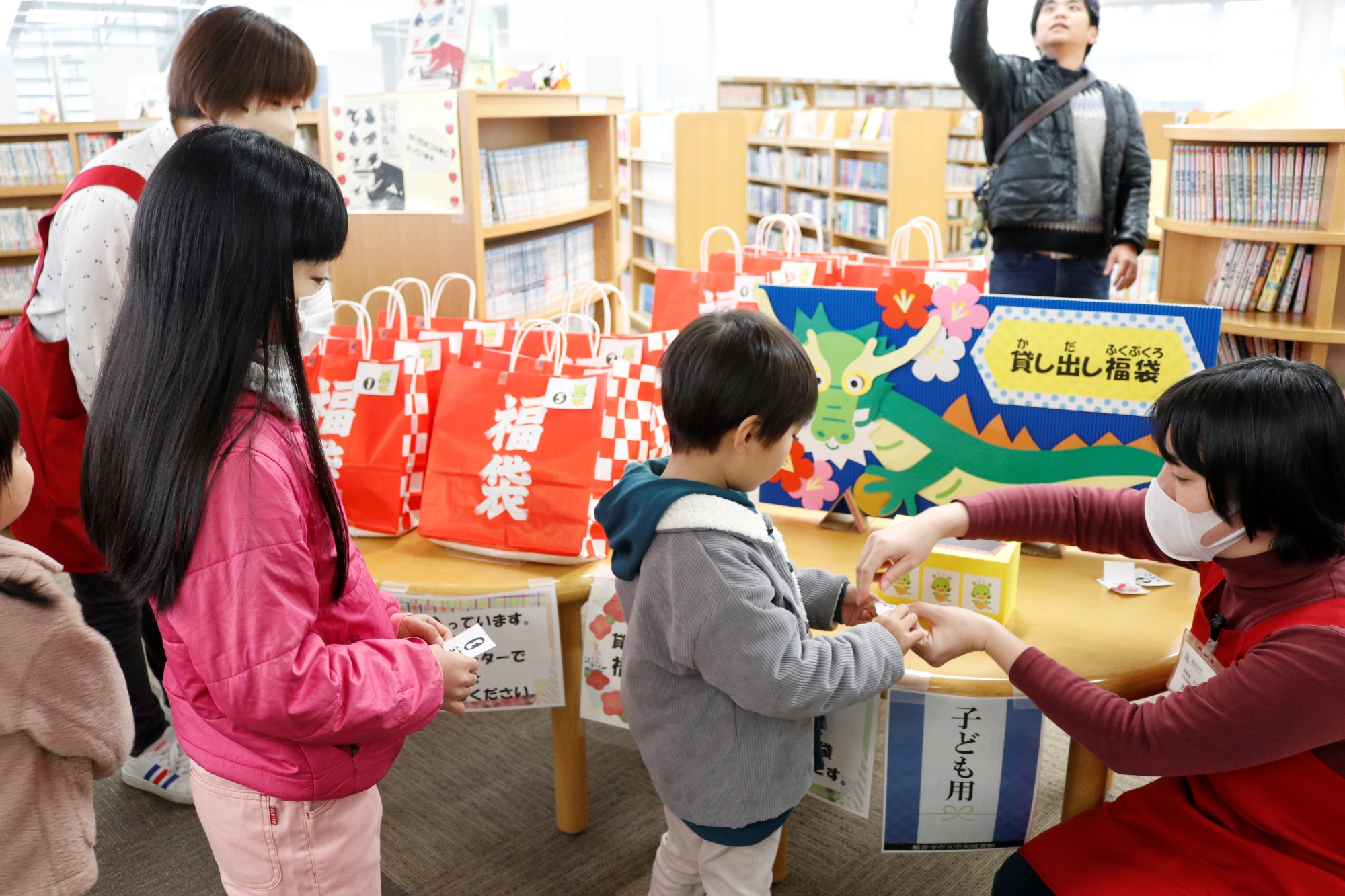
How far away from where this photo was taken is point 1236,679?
3.78 feet

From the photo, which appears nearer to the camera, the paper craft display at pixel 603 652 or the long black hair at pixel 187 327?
the long black hair at pixel 187 327

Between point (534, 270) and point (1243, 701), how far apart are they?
9.69 ft

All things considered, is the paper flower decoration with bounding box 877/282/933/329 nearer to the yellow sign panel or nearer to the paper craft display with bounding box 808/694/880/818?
the yellow sign panel

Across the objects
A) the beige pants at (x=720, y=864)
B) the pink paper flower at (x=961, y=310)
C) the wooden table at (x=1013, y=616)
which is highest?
the pink paper flower at (x=961, y=310)

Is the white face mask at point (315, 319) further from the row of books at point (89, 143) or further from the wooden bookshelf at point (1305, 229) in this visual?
the row of books at point (89, 143)

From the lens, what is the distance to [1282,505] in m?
1.17

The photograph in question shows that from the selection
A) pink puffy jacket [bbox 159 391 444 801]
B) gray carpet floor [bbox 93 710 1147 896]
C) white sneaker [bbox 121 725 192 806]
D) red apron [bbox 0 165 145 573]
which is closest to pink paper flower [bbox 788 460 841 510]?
gray carpet floor [bbox 93 710 1147 896]

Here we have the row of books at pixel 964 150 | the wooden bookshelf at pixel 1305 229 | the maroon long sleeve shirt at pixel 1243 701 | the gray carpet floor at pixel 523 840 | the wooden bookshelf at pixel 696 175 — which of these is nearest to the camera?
the maroon long sleeve shirt at pixel 1243 701

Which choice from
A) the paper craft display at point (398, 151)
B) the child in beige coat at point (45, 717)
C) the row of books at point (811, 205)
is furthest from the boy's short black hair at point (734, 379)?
the row of books at point (811, 205)


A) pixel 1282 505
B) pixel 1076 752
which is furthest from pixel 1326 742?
pixel 1076 752

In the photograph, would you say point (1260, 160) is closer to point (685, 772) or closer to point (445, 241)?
point (445, 241)

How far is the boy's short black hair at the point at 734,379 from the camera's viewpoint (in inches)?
48.4

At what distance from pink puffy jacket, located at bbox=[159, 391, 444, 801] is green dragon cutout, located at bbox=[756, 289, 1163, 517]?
934 mm

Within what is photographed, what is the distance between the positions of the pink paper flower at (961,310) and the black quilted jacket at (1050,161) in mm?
1590
